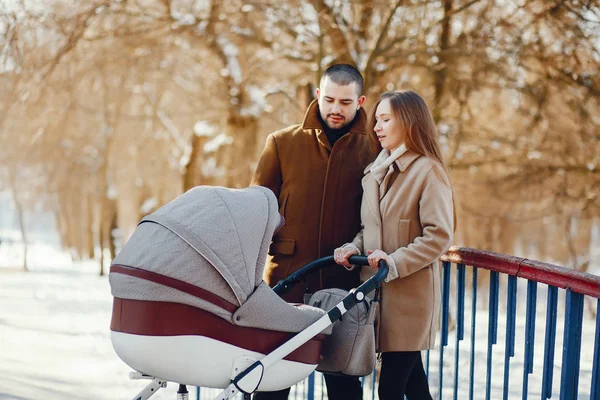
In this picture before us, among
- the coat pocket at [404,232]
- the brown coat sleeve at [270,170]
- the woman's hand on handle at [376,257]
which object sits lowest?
the woman's hand on handle at [376,257]

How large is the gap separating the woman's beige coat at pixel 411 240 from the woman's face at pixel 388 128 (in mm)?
74

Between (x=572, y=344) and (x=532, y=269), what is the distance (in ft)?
1.20

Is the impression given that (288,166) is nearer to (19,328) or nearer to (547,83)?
(547,83)

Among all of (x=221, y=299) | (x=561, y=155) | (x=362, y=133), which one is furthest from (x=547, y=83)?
(x=221, y=299)

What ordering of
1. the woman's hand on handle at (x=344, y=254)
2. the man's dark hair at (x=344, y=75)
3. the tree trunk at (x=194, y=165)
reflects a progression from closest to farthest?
the woman's hand on handle at (x=344, y=254)
the man's dark hair at (x=344, y=75)
the tree trunk at (x=194, y=165)

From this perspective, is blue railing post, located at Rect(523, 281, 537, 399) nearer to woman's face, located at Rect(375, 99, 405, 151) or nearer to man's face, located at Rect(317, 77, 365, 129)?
woman's face, located at Rect(375, 99, 405, 151)

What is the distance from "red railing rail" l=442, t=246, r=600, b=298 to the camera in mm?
2912

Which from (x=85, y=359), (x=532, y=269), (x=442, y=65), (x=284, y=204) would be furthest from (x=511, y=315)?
(x=442, y=65)

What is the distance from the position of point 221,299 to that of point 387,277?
0.75 meters

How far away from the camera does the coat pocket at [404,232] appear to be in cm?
340

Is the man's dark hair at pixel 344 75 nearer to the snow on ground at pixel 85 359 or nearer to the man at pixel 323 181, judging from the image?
the man at pixel 323 181

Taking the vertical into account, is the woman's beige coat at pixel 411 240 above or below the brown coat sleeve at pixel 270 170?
below

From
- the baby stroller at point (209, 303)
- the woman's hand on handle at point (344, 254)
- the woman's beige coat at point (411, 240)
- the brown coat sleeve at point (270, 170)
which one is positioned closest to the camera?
the baby stroller at point (209, 303)

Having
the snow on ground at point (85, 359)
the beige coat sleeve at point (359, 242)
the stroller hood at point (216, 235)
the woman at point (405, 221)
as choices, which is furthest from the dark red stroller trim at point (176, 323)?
the snow on ground at point (85, 359)
